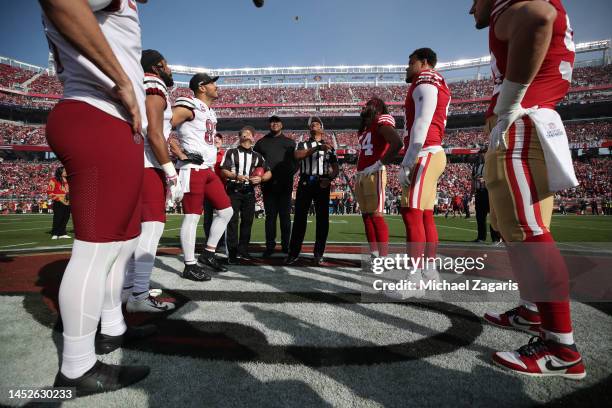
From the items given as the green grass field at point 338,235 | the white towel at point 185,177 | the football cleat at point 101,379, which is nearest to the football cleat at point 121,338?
the football cleat at point 101,379

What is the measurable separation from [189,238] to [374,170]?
2275 mm

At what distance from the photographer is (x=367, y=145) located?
392cm

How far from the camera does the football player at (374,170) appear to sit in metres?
3.67

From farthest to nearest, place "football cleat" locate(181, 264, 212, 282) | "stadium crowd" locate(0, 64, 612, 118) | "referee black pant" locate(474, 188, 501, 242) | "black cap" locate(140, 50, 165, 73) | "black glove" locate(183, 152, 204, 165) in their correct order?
"stadium crowd" locate(0, 64, 612, 118)
"referee black pant" locate(474, 188, 501, 242)
"black glove" locate(183, 152, 204, 165)
"football cleat" locate(181, 264, 212, 282)
"black cap" locate(140, 50, 165, 73)

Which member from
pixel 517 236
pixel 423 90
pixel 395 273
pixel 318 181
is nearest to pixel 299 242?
pixel 318 181

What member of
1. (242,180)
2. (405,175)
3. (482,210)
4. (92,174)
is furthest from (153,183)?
(482,210)

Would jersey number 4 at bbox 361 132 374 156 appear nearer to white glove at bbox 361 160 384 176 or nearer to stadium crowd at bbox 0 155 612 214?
white glove at bbox 361 160 384 176

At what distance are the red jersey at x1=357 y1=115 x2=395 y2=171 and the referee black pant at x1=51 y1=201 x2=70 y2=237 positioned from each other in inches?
306

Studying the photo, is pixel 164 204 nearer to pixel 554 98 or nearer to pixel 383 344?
pixel 383 344

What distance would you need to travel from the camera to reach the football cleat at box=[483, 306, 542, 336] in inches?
79.8

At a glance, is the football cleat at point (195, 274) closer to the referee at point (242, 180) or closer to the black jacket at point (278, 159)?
the referee at point (242, 180)

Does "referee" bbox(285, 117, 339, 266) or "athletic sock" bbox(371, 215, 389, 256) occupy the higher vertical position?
"referee" bbox(285, 117, 339, 266)

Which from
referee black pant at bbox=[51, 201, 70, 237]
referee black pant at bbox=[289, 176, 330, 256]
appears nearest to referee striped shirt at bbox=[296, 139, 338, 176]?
referee black pant at bbox=[289, 176, 330, 256]

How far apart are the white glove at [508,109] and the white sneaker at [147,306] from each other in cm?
250
